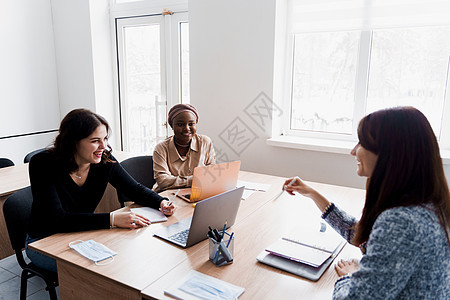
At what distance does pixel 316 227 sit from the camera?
Result: 1.67 meters

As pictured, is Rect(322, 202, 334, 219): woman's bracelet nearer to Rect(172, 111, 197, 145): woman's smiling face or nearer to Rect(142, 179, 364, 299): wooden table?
Rect(142, 179, 364, 299): wooden table

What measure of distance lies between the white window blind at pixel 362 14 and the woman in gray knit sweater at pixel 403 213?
207cm

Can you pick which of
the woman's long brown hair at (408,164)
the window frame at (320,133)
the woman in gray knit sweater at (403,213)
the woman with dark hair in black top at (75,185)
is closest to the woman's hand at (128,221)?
the woman with dark hair in black top at (75,185)

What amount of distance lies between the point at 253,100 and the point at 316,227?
175 cm

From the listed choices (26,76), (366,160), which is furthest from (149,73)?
(366,160)

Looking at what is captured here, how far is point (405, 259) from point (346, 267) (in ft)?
1.38

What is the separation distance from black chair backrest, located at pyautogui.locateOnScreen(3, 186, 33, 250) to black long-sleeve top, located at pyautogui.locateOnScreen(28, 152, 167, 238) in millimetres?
65

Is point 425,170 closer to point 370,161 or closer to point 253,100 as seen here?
point 370,161

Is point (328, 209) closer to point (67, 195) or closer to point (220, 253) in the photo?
point (220, 253)

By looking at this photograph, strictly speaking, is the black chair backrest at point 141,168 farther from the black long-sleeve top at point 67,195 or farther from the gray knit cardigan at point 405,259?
the gray knit cardigan at point 405,259

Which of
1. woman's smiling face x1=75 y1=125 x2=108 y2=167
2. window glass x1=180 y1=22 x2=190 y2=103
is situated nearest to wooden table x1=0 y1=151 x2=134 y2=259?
woman's smiling face x1=75 y1=125 x2=108 y2=167

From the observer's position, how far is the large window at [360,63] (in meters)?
2.72

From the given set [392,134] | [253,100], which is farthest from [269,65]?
[392,134]

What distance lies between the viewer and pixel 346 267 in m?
1.28
